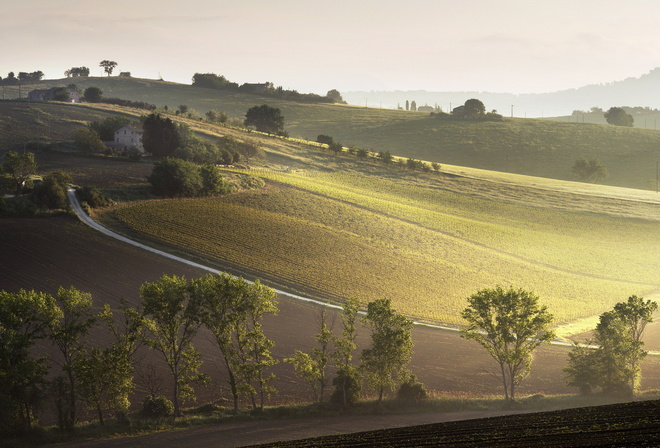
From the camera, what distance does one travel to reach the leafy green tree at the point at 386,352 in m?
40.5

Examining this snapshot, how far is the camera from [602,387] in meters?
42.6

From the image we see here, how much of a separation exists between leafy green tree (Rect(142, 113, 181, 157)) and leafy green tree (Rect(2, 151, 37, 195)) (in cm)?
2780

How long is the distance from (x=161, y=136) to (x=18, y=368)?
259ft

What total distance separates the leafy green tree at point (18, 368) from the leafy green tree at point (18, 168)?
48664 millimetres

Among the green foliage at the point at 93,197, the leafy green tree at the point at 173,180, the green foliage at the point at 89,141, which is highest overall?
the green foliage at the point at 89,141

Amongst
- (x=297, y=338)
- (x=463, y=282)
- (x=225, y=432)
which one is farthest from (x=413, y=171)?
(x=225, y=432)

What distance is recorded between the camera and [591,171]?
14775 cm

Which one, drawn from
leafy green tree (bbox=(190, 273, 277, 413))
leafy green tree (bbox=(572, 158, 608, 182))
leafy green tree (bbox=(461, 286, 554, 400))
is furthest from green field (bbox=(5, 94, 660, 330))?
leafy green tree (bbox=(572, 158, 608, 182))

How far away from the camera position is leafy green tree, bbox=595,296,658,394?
1633 inches

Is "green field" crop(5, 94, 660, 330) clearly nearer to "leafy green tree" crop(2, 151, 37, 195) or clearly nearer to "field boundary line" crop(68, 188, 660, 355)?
"field boundary line" crop(68, 188, 660, 355)

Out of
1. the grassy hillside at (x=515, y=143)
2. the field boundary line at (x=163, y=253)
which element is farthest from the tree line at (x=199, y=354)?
the grassy hillside at (x=515, y=143)

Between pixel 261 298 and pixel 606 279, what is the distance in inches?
2064

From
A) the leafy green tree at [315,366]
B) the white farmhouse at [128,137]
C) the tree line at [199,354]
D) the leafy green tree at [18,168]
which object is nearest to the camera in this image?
the tree line at [199,354]

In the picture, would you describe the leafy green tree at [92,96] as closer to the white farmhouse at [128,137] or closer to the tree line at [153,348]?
the white farmhouse at [128,137]
